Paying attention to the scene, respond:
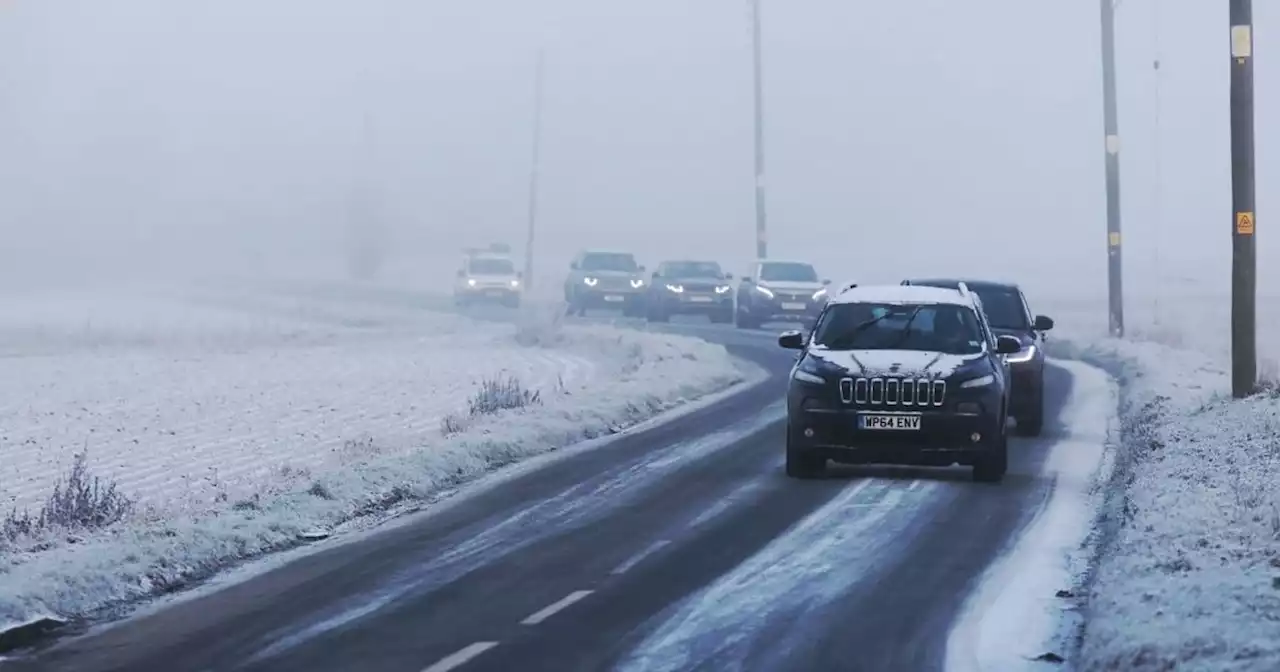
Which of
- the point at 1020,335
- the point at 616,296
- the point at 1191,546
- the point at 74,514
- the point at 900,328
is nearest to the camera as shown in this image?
the point at 1191,546

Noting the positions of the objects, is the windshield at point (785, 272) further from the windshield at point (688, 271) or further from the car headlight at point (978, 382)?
the car headlight at point (978, 382)

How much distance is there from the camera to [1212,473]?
1557 centimetres

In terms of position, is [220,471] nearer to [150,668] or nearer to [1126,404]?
[150,668]

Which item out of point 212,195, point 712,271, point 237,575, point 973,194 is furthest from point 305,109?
point 237,575

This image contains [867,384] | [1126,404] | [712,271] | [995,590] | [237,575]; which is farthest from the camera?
[712,271]

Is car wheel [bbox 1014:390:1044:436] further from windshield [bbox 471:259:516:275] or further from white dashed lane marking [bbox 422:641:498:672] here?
windshield [bbox 471:259:516:275]

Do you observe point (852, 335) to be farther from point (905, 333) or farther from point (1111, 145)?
point (1111, 145)

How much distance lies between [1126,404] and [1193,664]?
1773 centimetres

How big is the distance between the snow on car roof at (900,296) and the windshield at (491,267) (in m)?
45.8

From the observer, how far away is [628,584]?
39.0 feet

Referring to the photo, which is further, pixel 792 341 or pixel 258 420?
pixel 258 420

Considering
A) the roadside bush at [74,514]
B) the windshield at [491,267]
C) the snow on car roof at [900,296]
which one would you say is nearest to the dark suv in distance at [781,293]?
the windshield at [491,267]

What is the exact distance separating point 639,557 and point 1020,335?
10329mm

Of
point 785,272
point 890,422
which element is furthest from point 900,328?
point 785,272
